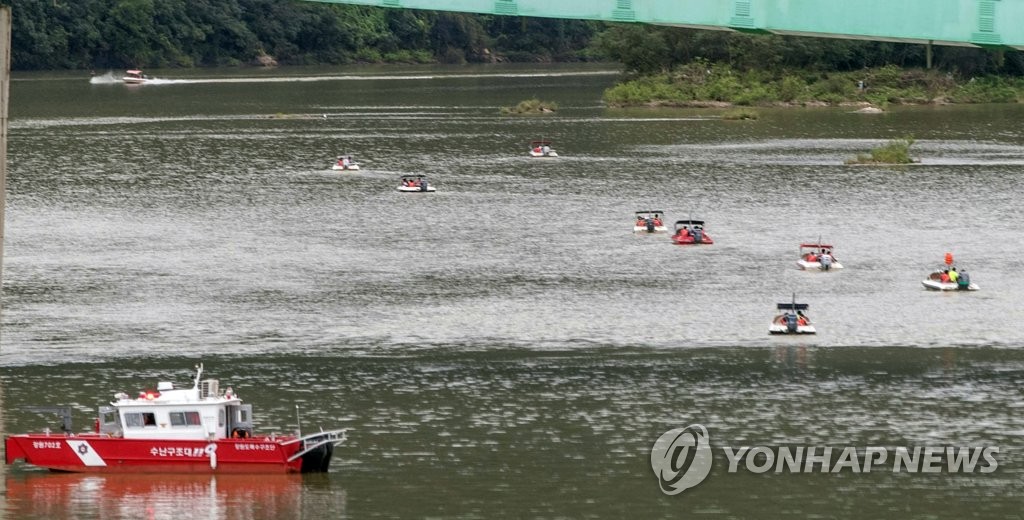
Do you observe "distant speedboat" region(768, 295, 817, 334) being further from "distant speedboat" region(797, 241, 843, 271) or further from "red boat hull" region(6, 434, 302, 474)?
"red boat hull" region(6, 434, 302, 474)

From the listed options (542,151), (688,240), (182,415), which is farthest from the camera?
(542,151)

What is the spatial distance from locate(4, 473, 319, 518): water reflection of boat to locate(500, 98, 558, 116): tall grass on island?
138m

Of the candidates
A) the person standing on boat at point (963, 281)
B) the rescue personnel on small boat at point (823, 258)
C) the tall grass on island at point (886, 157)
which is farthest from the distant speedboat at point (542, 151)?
the person standing on boat at point (963, 281)

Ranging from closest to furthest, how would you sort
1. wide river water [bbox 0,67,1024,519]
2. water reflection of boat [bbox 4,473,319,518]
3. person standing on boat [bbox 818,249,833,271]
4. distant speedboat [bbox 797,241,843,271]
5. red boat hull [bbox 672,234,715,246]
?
water reflection of boat [bbox 4,473,319,518] < wide river water [bbox 0,67,1024,519] < person standing on boat [bbox 818,249,833,271] < distant speedboat [bbox 797,241,843,271] < red boat hull [bbox 672,234,715,246]

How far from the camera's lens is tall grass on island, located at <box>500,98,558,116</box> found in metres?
186

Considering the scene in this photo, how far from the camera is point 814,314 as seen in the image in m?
71.2

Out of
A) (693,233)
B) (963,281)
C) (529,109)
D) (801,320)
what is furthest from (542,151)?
(801,320)

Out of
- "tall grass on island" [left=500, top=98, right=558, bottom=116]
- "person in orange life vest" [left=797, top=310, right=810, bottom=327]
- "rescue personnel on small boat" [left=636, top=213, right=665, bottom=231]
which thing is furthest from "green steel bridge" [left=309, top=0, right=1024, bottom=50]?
"tall grass on island" [left=500, top=98, right=558, bottom=116]

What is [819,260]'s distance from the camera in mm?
83375

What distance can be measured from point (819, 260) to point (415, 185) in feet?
126

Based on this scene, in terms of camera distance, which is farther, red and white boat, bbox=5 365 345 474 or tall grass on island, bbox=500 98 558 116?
tall grass on island, bbox=500 98 558 116

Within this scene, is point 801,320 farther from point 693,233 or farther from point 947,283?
point 693,233

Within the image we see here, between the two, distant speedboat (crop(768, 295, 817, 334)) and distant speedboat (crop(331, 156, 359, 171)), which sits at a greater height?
distant speedboat (crop(768, 295, 817, 334))

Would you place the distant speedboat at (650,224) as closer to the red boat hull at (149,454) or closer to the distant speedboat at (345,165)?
the distant speedboat at (345,165)
